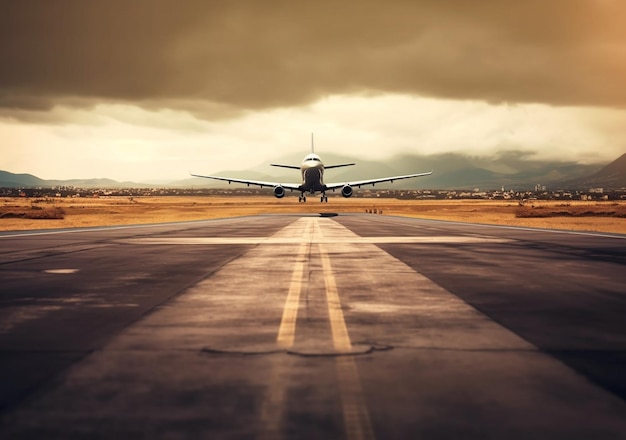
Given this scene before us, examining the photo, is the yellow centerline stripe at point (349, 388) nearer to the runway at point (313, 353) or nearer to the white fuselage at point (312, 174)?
the runway at point (313, 353)

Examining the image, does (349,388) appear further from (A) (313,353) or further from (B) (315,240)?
(B) (315,240)

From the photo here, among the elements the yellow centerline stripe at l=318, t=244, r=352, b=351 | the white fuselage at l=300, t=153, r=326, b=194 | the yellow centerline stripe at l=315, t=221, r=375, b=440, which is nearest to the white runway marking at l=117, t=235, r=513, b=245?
the yellow centerline stripe at l=318, t=244, r=352, b=351

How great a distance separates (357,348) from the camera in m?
7.13

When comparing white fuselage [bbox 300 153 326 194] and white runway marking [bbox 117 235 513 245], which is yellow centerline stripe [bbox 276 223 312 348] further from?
white fuselage [bbox 300 153 326 194]

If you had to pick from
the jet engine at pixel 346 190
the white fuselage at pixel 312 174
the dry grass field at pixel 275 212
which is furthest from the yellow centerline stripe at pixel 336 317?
the jet engine at pixel 346 190

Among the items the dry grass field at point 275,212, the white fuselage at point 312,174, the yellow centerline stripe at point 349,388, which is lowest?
the dry grass field at point 275,212

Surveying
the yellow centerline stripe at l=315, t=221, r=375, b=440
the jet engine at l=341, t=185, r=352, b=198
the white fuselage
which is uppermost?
the white fuselage

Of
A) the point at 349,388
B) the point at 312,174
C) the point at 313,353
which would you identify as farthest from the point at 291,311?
the point at 312,174

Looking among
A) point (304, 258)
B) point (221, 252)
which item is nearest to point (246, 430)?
point (304, 258)

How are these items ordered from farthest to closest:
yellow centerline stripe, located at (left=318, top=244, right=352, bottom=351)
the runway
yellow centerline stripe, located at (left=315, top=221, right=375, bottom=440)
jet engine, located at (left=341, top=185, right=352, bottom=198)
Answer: jet engine, located at (left=341, top=185, right=352, bottom=198), yellow centerline stripe, located at (left=318, top=244, right=352, bottom=351), the runway, yellow centerline stripe, located at (left=315, top=221, right=375, bottom=440)

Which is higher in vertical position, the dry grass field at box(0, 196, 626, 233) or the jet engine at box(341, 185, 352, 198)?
the jet engine at box(341, 185, 352, 198)

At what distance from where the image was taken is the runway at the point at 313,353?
15.5 feet

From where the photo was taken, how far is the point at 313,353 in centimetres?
686

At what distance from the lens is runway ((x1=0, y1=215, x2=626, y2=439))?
473 centimetres
